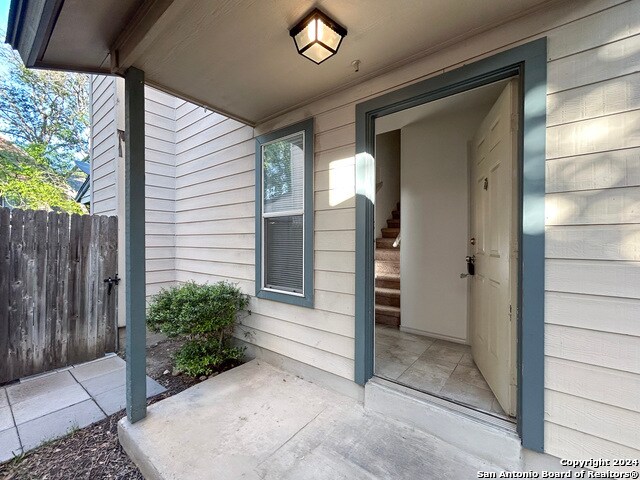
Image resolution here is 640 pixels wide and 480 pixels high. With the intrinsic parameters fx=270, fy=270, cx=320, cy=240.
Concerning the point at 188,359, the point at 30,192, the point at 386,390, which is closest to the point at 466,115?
the point at 386,390

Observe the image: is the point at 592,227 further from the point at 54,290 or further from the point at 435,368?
the point at 54,290

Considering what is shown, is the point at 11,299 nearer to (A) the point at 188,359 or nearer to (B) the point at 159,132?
(A) the point at 188,359

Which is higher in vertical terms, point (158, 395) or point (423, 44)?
point (423, 44)

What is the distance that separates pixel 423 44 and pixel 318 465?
8.99 feet

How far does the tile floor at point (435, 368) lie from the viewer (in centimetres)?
202

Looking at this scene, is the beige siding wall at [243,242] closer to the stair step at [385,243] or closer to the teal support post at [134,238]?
the teal support post at [134,238]

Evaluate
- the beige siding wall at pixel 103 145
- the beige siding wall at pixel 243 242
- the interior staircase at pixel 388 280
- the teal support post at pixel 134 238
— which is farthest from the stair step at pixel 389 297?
the beige siding wall at pixel 103 145

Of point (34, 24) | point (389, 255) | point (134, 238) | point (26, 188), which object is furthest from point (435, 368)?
point (26, 188)

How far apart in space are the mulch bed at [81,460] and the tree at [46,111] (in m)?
12.2

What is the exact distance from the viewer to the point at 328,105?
95.9 inches

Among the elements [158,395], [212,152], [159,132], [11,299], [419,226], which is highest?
[159,132]

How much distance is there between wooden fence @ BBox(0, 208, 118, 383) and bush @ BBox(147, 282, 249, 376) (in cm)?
100

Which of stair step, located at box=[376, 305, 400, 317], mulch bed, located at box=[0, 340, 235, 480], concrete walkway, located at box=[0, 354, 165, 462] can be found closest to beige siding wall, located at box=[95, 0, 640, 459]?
stair step, located at box=[376, 305, 400, 317]

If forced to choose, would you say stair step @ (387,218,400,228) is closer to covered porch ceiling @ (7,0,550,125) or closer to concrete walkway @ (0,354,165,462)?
covered porch ceiling @ (7,0,550,125)
